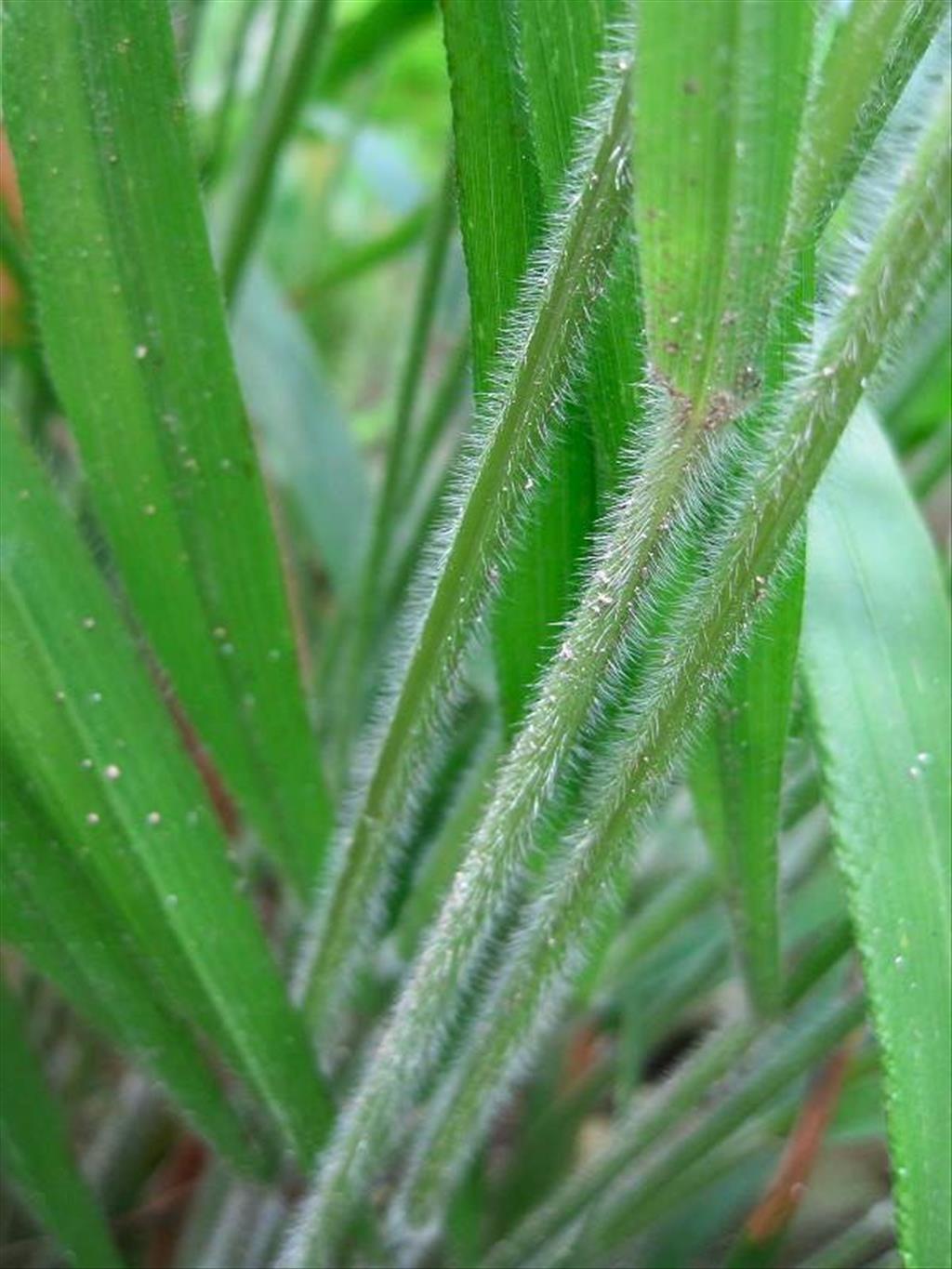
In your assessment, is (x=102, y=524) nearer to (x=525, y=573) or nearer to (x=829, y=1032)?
(x=525, y=573)

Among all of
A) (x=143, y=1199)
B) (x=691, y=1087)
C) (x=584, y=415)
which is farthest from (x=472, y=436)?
(x=143, y=1199)

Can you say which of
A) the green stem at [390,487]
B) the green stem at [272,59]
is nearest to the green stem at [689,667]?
the green stem at [390,487]

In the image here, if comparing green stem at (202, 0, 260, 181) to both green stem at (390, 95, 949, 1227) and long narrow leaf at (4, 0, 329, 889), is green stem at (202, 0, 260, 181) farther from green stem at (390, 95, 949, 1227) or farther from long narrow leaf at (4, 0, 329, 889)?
green stem at (390, 95, 949, 1227)

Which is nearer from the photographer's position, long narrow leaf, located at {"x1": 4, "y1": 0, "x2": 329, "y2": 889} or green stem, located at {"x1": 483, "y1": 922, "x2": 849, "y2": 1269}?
long narrow leaf, located at {"x1": 4, "y1": 0, "x2": 329, "y2": 889}

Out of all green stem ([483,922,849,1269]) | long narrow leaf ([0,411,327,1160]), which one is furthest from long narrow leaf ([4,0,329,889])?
green stem ([483,922,849,1269])

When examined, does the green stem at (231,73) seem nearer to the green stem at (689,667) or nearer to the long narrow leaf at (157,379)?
the long narrow leaf at (157,379)

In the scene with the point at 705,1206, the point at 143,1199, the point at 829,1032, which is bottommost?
the point at 143,1199
